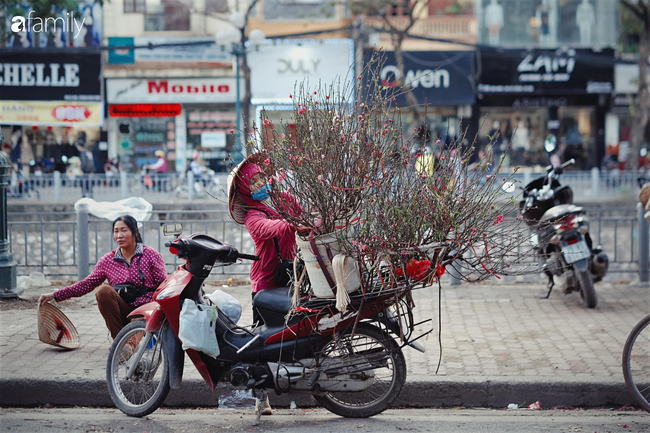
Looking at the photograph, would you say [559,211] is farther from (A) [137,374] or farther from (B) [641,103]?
(B) [641,103]

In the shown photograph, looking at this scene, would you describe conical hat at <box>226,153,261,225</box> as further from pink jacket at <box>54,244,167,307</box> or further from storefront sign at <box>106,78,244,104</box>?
storefront sign at <box>106,78,244,104</box>

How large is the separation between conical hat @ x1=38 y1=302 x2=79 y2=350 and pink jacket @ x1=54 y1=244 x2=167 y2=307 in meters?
0.45

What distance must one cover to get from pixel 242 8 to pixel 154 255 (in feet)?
70.4

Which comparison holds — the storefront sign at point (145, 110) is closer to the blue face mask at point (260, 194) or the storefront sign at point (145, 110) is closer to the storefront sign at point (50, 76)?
the storefront sign at point (50, 76)

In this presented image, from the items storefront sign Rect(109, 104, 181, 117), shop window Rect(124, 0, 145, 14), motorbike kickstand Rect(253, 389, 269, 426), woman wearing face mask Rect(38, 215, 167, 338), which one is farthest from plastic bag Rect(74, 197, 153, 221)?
shop window Rect(124, 0, 145, 14)

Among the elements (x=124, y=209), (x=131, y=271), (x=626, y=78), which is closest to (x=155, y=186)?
(x=124, y=209)

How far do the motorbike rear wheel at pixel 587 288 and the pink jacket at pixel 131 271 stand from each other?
4.19m

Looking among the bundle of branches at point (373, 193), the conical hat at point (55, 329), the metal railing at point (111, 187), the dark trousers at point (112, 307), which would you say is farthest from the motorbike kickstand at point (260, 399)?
the metal railing at point (111, 187)

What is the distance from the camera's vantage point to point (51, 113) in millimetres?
24812

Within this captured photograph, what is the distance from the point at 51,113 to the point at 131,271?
21136 mm

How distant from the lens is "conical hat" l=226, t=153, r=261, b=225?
4508mm

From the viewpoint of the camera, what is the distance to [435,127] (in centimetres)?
2633

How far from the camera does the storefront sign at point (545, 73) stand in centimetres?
2548

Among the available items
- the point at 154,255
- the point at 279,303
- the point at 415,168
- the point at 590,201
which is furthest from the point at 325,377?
the point at 590,201
